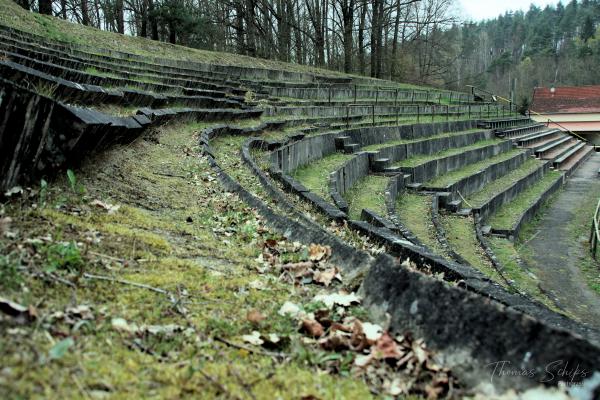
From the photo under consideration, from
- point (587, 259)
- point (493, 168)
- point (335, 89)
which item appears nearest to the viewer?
point (587, 259)

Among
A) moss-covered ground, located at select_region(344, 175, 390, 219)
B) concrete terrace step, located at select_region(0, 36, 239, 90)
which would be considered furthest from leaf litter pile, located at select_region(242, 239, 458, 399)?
concrete terrace step, located at select_region(0, 36, 239, 90)

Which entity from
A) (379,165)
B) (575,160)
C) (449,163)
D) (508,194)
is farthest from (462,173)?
(575,160)

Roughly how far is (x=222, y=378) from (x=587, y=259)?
13.0 meters

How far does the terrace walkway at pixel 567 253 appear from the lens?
32.7 ft

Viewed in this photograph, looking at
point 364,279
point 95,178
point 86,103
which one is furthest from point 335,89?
point 364,279

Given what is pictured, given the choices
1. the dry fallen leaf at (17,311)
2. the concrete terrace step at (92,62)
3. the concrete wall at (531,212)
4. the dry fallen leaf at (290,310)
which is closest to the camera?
the dry fallen leaf at (17,311)

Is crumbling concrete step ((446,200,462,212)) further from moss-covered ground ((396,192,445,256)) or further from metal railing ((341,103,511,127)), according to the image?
metal railing ((341,103,511,127))

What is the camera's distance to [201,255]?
12.4 ft

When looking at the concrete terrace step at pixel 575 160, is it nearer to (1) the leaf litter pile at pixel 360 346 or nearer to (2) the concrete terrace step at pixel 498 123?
(2) the concrete terrace step at pixel 498 123

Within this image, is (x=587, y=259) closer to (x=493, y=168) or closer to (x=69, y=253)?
(x=493, y=168)

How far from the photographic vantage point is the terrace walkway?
996 cm

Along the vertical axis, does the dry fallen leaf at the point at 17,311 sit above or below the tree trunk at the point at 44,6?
below

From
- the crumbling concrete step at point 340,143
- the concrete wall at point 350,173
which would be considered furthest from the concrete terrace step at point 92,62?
the concrete wall at point 350,173

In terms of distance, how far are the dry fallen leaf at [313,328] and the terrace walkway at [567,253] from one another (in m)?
7.05
